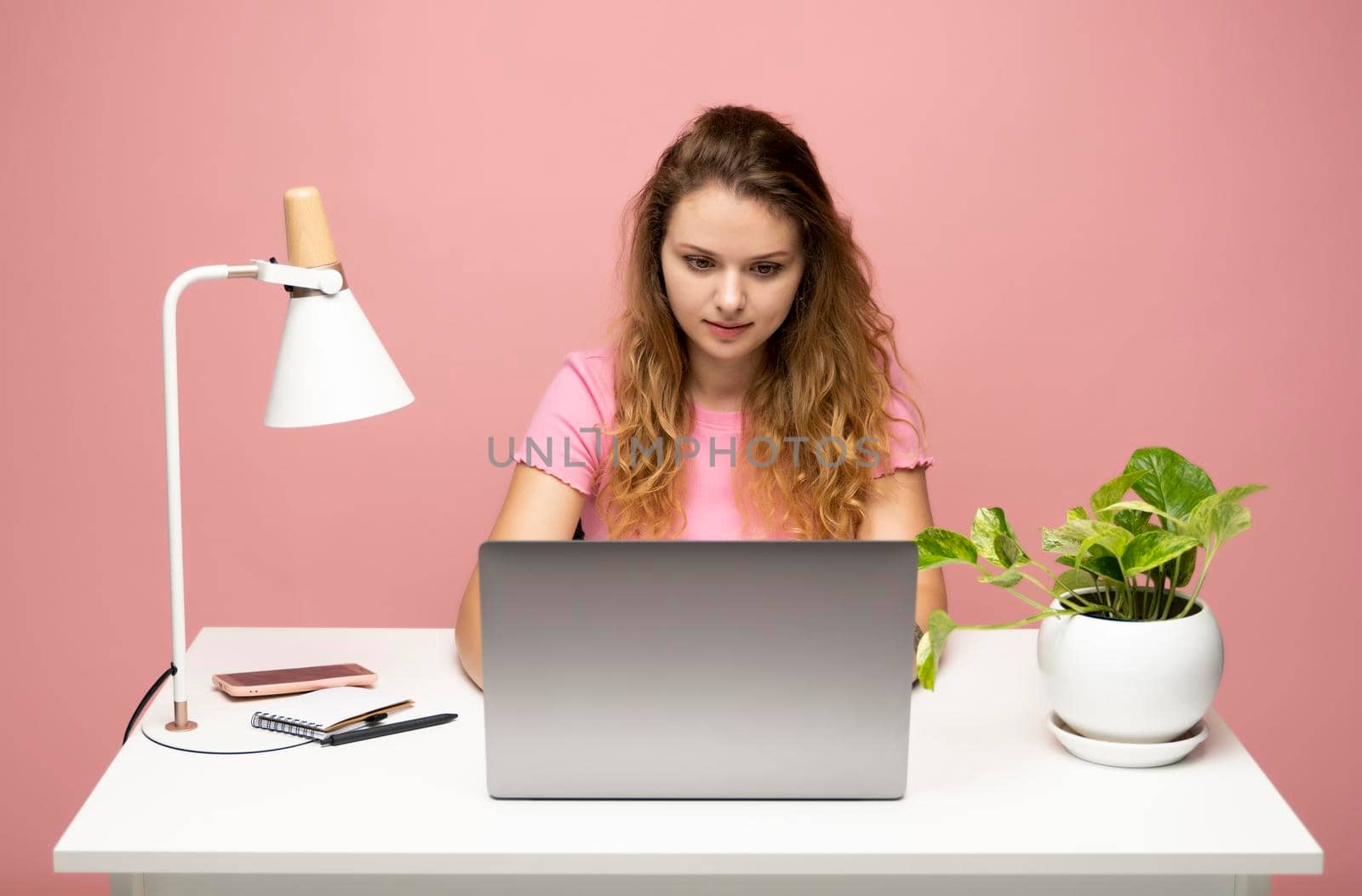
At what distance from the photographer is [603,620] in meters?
1.40

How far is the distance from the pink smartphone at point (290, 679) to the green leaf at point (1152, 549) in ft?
3.00

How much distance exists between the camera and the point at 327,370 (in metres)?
1.61

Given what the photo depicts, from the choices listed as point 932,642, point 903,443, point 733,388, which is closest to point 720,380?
point 733,388

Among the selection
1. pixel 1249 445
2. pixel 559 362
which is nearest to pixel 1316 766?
pixel 1249 445

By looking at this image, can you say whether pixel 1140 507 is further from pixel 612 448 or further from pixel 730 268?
pixel 612 448

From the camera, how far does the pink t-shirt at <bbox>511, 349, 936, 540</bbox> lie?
2.27 m

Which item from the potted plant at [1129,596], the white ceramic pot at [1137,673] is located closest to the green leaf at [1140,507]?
the potted plant at [1129,596]

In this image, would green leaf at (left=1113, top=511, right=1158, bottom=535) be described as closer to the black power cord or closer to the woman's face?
the woman's face

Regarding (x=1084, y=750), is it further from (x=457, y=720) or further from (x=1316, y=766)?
(x=1316, y=766)

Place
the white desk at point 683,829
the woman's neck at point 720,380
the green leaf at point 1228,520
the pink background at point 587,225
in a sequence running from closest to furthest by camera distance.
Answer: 1. the white desk at point 683,829
2. the green leaf at point 1228,520
3. the woman's neck at point 720,380
4. the pink background at point 587,225

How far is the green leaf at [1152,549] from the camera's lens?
1.47 metres

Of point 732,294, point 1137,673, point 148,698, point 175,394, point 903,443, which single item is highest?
point 732,294

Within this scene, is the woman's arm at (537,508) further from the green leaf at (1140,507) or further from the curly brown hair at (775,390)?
the green leaf at (1140,507)

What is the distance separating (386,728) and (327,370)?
411mm
